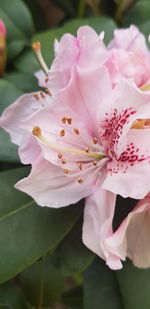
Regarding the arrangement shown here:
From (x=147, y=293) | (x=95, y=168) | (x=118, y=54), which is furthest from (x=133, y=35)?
(x=147, y=293)

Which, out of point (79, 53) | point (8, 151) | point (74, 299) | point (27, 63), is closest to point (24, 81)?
point (27, 63)

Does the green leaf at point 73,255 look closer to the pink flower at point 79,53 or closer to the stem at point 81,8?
the pink flower at point 79,53

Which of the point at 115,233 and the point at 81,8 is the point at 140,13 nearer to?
the point at 81,8

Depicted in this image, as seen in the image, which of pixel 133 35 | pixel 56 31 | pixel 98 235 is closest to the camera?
pixel 98 235

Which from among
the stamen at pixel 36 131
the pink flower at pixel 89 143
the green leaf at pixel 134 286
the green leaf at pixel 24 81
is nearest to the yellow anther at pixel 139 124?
the pink flower at pixel 89 143

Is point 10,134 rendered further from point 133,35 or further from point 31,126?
point 133,35

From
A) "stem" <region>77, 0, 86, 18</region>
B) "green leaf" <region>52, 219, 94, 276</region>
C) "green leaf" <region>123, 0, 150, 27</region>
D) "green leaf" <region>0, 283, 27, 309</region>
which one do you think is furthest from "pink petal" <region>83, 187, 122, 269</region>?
"stem" <region>77, 0, 86, 18</region>

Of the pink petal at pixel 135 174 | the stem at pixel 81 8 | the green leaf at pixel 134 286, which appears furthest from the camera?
the stem at pixel 81 8
